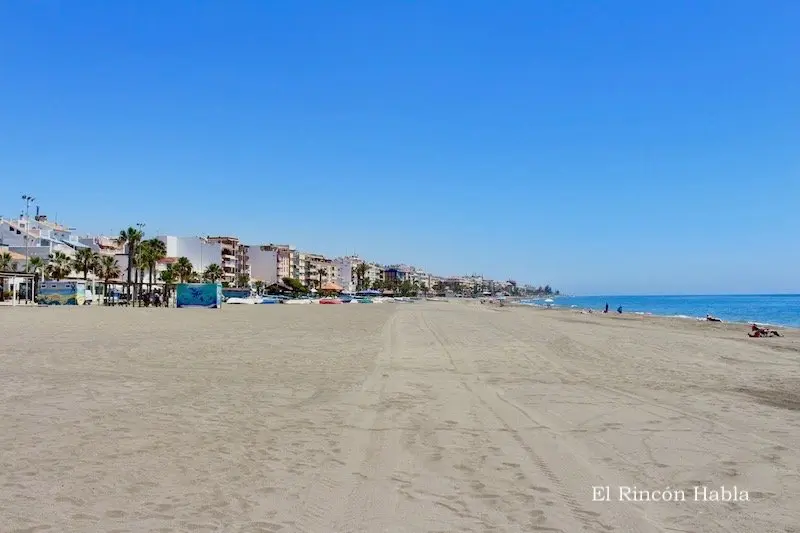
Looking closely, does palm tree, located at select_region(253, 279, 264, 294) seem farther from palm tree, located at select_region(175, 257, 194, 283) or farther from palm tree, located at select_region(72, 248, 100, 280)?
palm tree, located at select_region(72, 248, 100, 280)

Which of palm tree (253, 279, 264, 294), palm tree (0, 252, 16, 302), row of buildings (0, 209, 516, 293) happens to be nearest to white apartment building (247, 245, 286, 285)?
row of buildings (0, 209, 516, 293)

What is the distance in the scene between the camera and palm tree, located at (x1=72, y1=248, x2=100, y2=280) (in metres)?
83.3

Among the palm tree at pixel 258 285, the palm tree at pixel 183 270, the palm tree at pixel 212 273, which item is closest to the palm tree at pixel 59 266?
the palm tree at pixel 183 270

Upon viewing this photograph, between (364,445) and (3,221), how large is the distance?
10665 cm

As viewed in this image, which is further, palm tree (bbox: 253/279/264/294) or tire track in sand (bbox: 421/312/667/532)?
palm tree (bbox: 253/279/264/294)

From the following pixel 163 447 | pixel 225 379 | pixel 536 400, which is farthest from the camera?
pixel 225 379

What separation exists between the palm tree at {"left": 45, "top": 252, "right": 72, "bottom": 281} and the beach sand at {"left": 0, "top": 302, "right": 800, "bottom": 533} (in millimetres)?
79543

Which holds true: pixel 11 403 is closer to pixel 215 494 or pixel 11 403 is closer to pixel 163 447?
pixel 163 447

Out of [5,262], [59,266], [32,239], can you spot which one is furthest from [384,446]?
[32,239]

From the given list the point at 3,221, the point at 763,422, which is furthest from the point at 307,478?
the point at 3,221

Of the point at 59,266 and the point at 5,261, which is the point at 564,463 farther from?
the point at 59,266

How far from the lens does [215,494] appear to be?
477cm

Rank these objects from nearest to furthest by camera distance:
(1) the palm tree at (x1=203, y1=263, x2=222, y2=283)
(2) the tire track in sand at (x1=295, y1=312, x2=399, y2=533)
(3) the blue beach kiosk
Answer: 1. (2) the tire track in sand at (x1=295, y1=312, x2=399, y2=533)
2. (3) the blue beach kiosk
3. (1) the palm tree at (x1=203, y1=263, x2=222, y2=283)

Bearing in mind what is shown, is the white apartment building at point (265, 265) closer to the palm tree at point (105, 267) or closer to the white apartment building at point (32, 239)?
the white apartment building at point (32, 239)
